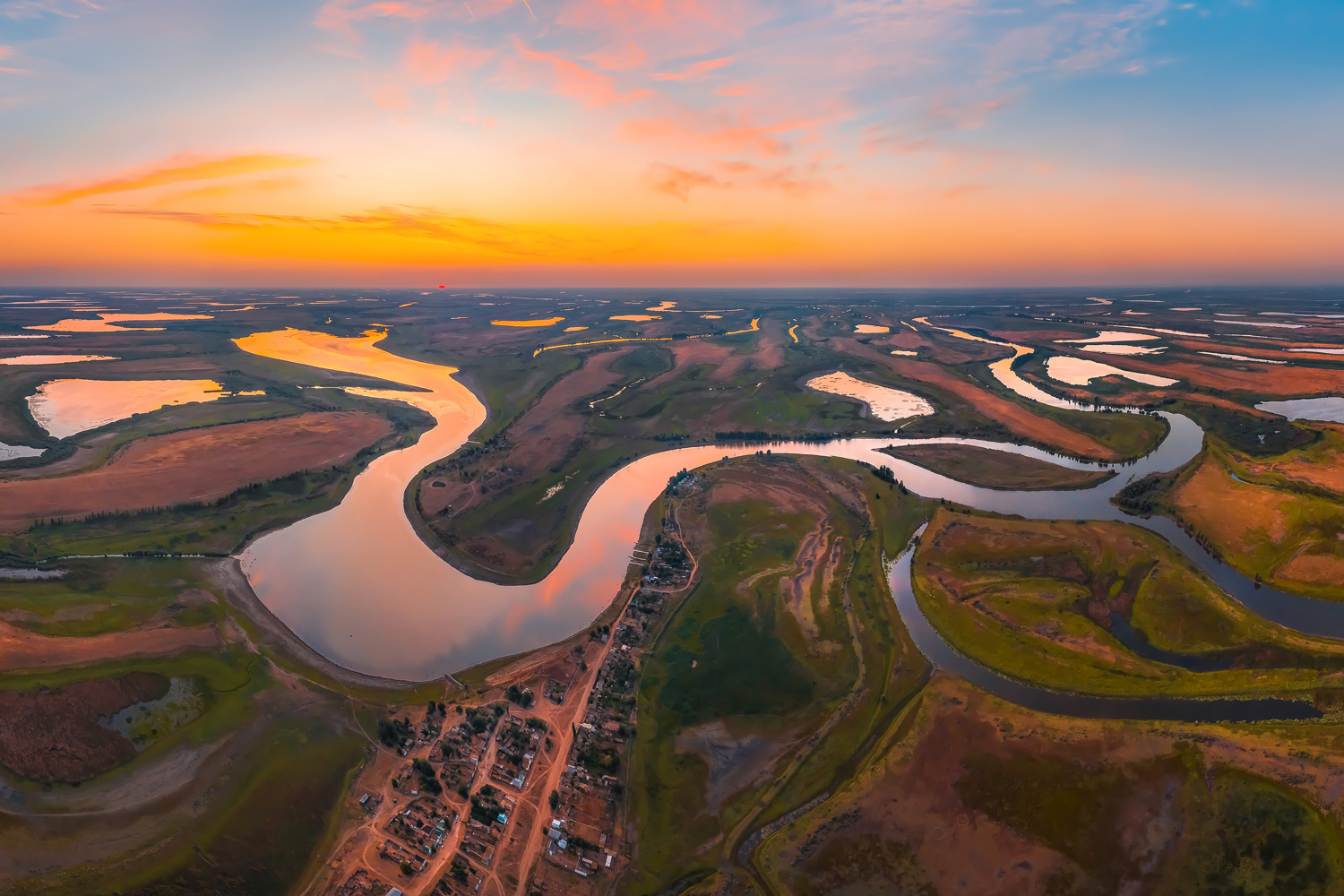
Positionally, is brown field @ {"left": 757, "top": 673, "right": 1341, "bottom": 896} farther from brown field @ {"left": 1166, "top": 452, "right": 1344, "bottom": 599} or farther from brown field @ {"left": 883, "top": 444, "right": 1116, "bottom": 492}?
brown field @ {"left": 883, "top": 444, "right": 1116, "bottom": 492}

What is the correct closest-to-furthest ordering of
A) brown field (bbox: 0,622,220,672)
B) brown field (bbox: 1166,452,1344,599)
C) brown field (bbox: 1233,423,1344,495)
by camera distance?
brown field (bbox: 0,622,220,672), brown field (bbox: 1166,452,1344,599), brown field (bbox: 1233,423,1344,495)

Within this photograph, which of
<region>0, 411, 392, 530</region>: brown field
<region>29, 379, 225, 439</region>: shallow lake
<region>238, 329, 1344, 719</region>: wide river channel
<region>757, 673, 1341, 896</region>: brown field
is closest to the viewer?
<region>757, 673, 1341, 896</region>: brown field

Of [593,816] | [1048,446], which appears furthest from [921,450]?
[593,816]

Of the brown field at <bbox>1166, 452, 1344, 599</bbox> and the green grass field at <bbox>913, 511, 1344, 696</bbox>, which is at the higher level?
the brown field at <bbox>1166, 452, 1344, 599</bbox>

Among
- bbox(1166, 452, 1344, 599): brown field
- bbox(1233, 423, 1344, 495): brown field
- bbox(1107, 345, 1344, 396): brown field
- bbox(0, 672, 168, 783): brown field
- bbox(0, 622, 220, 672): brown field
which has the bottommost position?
bbox(0, 672, 168, 783): brown field

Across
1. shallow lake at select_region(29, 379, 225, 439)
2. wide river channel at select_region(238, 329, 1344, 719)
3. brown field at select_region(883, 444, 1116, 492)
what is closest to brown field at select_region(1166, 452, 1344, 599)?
wide river channel at select_region(238, 329, 1344, 719)

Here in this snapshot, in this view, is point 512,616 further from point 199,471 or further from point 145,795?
point 199,471

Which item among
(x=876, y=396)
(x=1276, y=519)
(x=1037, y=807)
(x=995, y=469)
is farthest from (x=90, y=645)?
(x=876, y=396)
